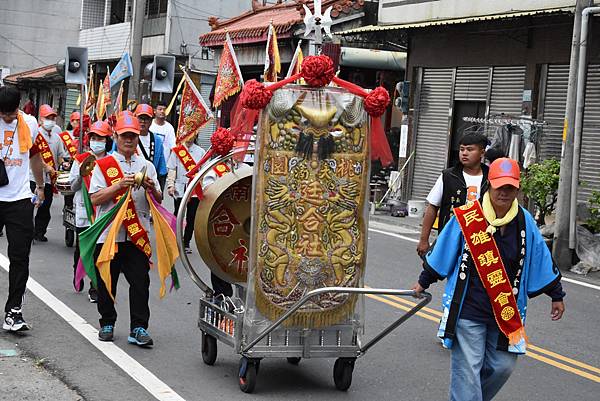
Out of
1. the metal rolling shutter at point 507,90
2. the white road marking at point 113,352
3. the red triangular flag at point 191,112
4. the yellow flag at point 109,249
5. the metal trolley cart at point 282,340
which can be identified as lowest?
the white road marking at point 113,352

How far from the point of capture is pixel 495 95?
20.3 meters

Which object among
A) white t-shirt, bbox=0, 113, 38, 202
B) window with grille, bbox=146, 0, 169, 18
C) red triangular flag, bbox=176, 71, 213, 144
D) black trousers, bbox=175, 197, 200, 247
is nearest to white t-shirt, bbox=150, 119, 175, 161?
black trousers, bbox=175, 197, 200, 247

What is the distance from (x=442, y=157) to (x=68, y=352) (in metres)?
15.3

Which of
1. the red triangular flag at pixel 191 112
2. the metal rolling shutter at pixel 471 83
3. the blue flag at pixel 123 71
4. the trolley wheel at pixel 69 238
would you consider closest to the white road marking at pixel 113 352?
the red triangular flag at pixel 191 112

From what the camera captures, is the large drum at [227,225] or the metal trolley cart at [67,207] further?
the metal trolley cart at [67,207]

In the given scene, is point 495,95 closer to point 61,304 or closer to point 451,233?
point 61,304

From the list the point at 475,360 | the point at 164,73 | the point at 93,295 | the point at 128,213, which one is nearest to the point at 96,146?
the point at 93,295

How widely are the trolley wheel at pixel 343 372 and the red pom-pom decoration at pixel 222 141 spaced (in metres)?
1.68

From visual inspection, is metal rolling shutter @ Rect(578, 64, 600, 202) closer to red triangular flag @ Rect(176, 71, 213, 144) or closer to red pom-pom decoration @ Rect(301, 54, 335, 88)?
red triangular flag @ Rect(176, 71, 213, 144)

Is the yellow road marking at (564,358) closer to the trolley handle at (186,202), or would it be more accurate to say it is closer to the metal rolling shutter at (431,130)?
the trolley handle at (186,202)

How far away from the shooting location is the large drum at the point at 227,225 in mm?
A: 7473

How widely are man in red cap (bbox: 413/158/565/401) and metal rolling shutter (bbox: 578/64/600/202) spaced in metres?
12.3

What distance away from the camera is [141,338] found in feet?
26.6

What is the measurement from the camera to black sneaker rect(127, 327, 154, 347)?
26.6 ft
